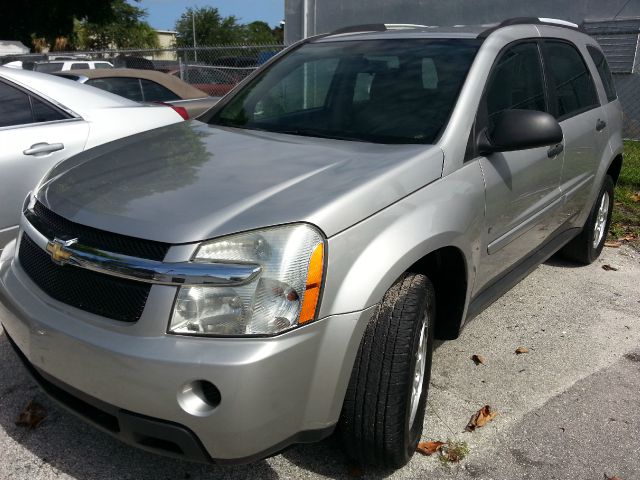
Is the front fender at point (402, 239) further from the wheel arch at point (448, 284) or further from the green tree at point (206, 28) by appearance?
the green tree at point (206, 28)

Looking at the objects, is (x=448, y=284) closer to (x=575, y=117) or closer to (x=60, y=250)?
(x=60, y=250)

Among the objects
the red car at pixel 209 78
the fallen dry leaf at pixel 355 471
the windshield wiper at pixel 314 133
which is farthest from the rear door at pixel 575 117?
the red car at pixel 209 78

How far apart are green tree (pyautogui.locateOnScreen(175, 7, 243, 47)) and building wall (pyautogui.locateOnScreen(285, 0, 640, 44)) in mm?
45076

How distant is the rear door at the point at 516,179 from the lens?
3.11 m

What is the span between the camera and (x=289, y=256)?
2102mm

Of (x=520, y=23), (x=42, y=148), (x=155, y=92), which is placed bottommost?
(x=155, y=92)

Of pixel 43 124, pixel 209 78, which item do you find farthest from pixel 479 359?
pixel 209 78

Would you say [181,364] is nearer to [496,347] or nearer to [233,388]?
[233,388]

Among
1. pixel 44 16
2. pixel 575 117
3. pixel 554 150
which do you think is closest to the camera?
pixel 554 150

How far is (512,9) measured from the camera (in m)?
12.0

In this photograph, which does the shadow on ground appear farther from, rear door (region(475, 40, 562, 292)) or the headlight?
rear door (region(475, 40, 562, 292))

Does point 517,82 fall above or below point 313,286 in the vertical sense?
above

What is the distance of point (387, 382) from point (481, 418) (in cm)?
91

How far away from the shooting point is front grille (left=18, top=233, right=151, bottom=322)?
2125mm
